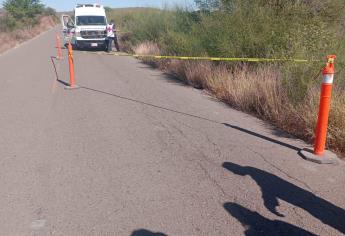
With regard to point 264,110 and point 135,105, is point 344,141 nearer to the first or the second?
point 264,110

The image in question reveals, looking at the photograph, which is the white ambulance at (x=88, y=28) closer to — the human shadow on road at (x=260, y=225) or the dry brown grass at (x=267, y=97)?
the dry brown grass at (x=267, y=97)

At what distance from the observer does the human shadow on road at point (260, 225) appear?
4.30 meters

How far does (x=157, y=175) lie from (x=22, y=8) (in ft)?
227

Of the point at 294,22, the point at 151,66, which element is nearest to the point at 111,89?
the point at 294,22

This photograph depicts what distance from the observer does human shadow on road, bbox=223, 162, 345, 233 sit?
4.65 metres

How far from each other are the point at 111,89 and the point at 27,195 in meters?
7.85

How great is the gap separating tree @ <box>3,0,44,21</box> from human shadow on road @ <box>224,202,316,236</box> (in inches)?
2691

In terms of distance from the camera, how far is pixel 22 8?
225 ft

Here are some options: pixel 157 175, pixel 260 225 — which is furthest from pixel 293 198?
pixel 157 175

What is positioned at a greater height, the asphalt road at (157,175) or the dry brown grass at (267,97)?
the dry brown grass at (267,97)

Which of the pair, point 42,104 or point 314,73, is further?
point 42,104

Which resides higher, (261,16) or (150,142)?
(261,16)

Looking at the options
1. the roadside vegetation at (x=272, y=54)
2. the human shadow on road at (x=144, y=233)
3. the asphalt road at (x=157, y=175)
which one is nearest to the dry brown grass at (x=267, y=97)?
the roadside vegetation at (x=272, y=54)

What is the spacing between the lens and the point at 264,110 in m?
9.23
